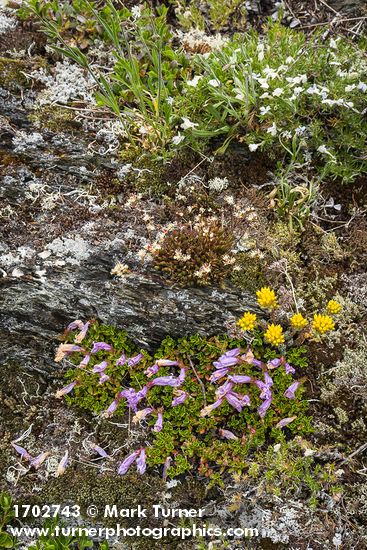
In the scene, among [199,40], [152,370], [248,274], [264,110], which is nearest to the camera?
[152,370]

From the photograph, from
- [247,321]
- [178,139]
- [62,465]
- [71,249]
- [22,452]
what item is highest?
[178,139]

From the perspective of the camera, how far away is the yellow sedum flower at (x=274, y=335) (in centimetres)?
337

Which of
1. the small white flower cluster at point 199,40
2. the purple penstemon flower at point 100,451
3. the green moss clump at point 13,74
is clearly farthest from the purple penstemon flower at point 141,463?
the small white flower cluster at point 199,40

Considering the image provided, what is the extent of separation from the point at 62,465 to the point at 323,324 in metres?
2.14

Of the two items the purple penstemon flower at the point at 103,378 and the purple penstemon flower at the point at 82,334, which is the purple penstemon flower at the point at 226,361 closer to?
the purple penstemon flower at the point at 103,378

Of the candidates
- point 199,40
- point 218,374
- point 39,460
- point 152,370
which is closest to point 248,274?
point 218,374

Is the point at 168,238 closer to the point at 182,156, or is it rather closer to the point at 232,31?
the point at 182,156

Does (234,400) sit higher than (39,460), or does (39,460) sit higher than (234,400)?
(234,400)

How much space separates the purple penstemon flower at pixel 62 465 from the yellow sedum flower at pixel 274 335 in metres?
1.73

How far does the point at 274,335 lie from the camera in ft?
11.1

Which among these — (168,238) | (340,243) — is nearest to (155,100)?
(168,238)

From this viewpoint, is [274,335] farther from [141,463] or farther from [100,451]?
[100,451]

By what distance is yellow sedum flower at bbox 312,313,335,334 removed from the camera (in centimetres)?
338

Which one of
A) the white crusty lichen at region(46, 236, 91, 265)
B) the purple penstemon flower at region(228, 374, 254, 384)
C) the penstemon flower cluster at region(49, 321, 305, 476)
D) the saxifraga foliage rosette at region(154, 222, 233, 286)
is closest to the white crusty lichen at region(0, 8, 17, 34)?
the white crusty lichen at region(46, 236, 91, 265)
